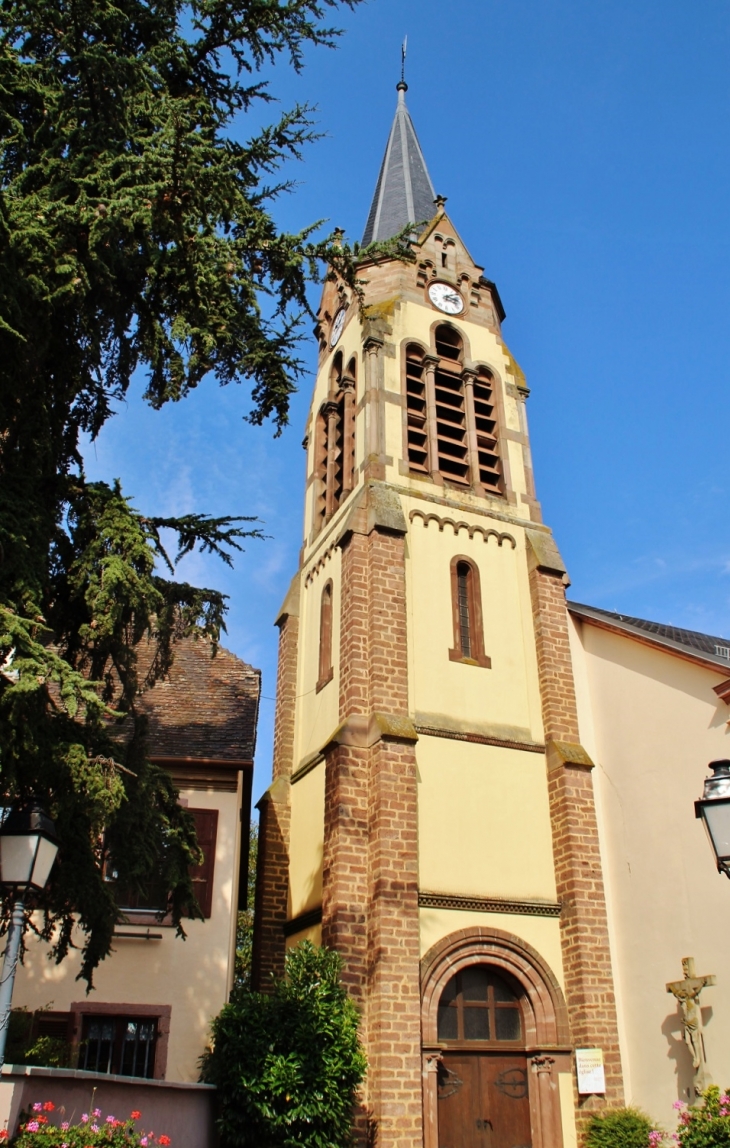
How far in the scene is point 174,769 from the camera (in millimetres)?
15555

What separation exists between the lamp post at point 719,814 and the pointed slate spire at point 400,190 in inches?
772

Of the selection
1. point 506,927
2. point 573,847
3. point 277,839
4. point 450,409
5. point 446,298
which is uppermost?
point 446,298

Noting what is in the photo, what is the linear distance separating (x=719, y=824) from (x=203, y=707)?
12.8 m

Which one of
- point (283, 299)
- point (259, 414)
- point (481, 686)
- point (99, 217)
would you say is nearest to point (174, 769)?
point (481, 686)

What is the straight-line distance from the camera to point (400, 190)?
84.1 feet

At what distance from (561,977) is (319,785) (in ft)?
15.6

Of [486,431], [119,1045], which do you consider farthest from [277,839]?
[486,431]

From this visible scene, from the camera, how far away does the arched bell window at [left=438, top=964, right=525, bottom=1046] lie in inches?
541

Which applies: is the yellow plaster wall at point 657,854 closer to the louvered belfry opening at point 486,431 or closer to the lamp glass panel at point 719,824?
the louvered belfry opening at point 486,431

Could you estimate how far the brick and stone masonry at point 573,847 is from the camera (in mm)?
13758

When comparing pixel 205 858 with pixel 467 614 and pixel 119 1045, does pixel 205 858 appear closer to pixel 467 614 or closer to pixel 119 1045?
pixel 119 1045

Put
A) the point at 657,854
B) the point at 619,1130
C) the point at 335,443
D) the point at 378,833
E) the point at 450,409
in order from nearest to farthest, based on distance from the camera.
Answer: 1. the point at 619,1130
2. the point at 378,833
3. the point at 657,854
4. the point at 450,409
5. the point at 335,443

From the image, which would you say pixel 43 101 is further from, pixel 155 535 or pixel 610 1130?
pixel 610 1130

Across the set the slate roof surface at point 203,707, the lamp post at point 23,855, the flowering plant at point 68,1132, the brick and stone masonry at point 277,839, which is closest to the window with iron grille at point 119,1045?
the brick and stone masonry at point 277,839
